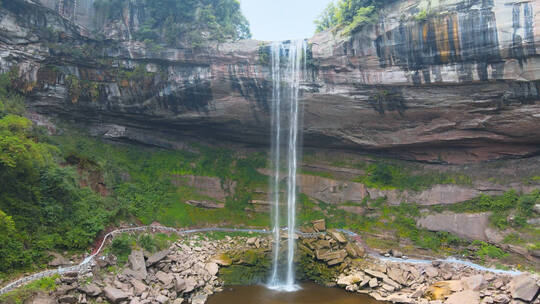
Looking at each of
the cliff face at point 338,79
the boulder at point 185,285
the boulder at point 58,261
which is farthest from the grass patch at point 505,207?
the boulder at point 58,261

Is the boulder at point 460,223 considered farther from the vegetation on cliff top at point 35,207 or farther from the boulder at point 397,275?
the vegetation on cliff top at point 35,207

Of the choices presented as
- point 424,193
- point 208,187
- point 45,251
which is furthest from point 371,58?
point 45,251

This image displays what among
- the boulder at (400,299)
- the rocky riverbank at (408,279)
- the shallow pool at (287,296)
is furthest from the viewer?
the shallow pool at (287,296)

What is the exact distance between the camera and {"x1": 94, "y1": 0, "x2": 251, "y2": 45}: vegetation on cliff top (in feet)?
71.4

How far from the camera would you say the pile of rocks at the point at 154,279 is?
40.9 feet

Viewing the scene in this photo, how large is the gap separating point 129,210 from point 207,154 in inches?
307

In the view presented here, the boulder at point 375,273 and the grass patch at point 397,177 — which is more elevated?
the grass patch at point 397,177

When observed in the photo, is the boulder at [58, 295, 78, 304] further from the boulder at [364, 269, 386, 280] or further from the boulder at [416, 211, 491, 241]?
the boulder at [416, 211, 491, 241]

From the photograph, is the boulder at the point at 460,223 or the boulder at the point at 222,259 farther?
the boulder at the point at 460,223

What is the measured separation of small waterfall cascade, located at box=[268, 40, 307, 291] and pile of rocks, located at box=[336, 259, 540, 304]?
319 cm

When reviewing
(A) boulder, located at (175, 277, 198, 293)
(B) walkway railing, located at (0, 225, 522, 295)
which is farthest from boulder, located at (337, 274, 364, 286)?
(A) boulder, located at (175, 277, 198, 293)

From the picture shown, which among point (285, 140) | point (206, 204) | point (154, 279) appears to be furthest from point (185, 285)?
point (285, 140)

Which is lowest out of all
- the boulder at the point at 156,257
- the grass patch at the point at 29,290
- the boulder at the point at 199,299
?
the boulder at the point at 199,299

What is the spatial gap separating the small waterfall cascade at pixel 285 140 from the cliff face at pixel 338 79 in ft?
2.38
